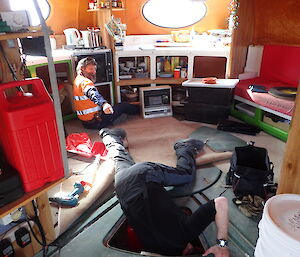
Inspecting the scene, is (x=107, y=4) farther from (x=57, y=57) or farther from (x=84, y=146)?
(x=84, y=146)

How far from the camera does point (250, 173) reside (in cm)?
231

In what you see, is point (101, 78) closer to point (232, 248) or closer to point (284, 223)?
point (232, 248)

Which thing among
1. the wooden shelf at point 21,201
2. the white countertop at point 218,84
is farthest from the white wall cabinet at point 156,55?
the wooden shelf at point 21,201

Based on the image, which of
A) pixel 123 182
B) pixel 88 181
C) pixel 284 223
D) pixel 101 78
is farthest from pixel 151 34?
pixel 284 223

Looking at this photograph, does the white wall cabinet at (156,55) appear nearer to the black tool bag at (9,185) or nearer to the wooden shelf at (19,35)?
the wooden shelf at (19,35)

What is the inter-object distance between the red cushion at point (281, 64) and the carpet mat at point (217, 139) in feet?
4.34

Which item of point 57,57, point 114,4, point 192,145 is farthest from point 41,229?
point 114,4

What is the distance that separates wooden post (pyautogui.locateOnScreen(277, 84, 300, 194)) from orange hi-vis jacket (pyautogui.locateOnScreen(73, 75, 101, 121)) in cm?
249

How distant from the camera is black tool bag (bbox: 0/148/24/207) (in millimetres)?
1268

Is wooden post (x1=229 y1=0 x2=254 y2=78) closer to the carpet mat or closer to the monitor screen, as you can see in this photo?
the carpet mat

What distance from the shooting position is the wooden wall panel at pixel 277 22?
13.1 feet

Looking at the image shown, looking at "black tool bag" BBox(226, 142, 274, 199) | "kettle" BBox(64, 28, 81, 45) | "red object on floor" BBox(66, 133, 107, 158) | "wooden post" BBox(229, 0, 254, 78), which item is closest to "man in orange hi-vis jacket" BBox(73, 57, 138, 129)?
"red object on floor" BBox(66, 133, 107, 158)

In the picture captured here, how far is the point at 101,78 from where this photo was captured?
4.27 m

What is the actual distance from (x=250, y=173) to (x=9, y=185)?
1.81 meters
